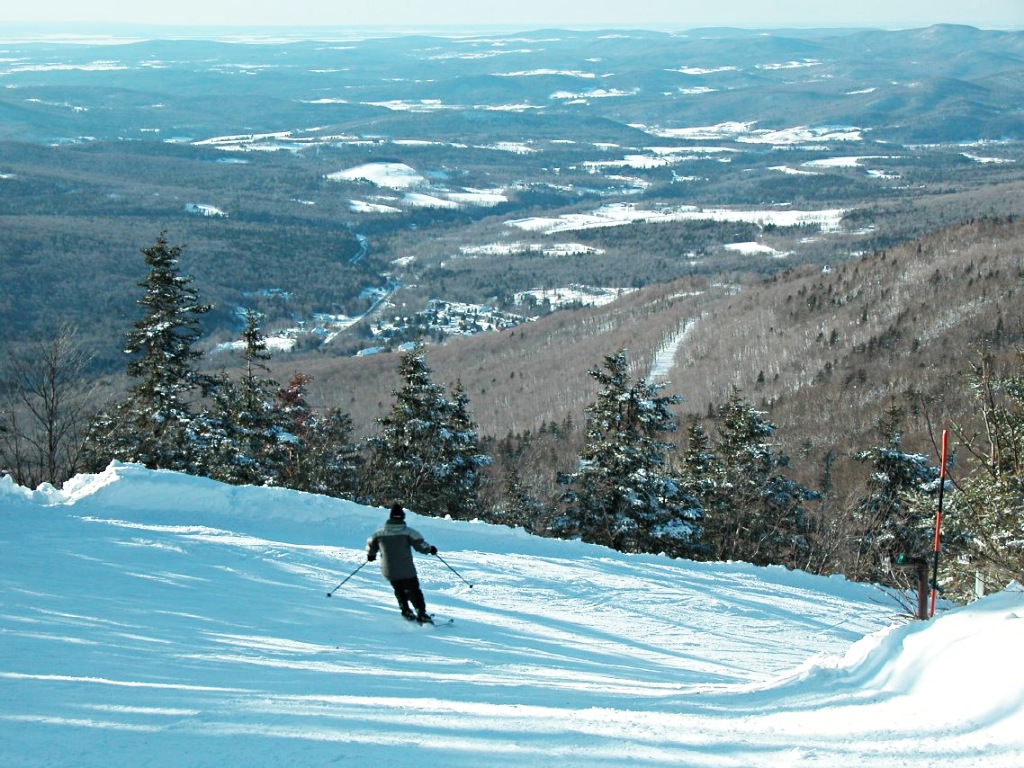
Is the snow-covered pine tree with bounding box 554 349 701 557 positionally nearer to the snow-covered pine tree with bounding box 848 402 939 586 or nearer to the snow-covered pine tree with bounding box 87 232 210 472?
the snow-covered pine tree with bounding box 848 402 939 586

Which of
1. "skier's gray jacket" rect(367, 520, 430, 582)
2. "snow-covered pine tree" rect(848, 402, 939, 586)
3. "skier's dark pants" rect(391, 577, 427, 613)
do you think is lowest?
"snow-covered pine tree" rect(848, 402, 939, 586)

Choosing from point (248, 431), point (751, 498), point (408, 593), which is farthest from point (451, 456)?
point (408, 593)

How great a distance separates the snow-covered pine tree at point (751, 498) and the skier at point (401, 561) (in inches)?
730

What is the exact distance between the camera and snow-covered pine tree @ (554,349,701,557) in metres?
25.1

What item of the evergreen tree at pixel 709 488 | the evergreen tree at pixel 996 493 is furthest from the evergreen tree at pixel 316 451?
the evergreen tree at pixel 996 493

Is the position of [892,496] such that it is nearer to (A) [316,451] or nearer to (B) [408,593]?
(A) [316,451]

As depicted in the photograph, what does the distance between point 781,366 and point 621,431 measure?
310 ft

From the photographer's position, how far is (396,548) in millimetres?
9977

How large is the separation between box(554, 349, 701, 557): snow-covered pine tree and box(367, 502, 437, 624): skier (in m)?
15.4

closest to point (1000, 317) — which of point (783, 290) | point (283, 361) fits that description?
point (783, 290)

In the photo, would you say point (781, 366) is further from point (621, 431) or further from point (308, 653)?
point (308, 653)

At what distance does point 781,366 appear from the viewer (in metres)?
115

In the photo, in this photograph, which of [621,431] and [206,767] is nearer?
[206,767]

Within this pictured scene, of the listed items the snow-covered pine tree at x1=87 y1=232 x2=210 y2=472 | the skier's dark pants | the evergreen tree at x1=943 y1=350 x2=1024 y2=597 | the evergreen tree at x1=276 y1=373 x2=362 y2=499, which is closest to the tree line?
the snow-covered pine tree at x1=87 y1=232 x2=210 y2=472
